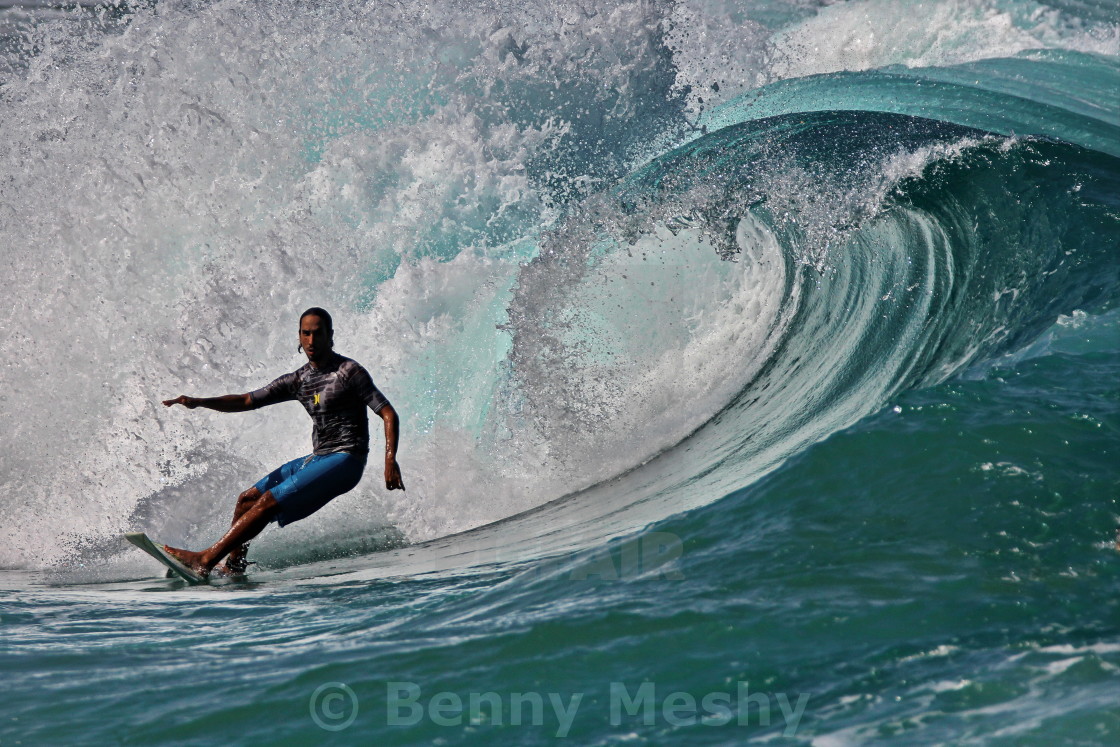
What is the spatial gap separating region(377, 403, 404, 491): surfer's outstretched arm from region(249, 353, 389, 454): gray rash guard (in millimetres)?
94

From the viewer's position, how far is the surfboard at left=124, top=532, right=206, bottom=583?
193 inches

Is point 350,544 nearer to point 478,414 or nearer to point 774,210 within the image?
point 478,414

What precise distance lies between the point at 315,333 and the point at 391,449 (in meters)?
0.74

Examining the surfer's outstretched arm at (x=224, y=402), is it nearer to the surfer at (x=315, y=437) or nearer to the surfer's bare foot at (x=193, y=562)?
the surfer at (x=315, y=437)

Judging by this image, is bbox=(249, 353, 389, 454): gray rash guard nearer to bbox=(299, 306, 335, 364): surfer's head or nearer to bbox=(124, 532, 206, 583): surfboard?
bbox=(299, 306, 335, 364): surfer's head

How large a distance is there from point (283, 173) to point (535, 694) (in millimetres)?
6065

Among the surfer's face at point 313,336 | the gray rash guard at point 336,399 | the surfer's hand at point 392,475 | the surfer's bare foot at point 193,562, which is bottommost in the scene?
the surfer's bare foot at point 193,562

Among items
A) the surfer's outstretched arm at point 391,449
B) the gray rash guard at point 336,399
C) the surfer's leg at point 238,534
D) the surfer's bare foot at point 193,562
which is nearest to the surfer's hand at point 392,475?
the surfer's outstretched arm at point 391,449

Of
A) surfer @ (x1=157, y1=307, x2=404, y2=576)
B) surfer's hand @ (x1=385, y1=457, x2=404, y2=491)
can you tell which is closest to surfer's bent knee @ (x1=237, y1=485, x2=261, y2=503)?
surfer @ (x1=157, y1=307, x2=404, y2=576)

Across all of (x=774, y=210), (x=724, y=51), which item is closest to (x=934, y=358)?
(x=774, y=210)

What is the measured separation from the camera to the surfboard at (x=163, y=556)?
16.1ft

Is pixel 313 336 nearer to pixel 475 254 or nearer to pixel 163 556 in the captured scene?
pixel 163 556

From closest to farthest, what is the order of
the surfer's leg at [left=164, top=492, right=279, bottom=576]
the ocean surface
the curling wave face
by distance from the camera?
the ocean surface
the surfer's leg at [left=164, top=492, right=279, bottom=576]
the curling wave face

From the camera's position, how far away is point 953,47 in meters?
18.2
